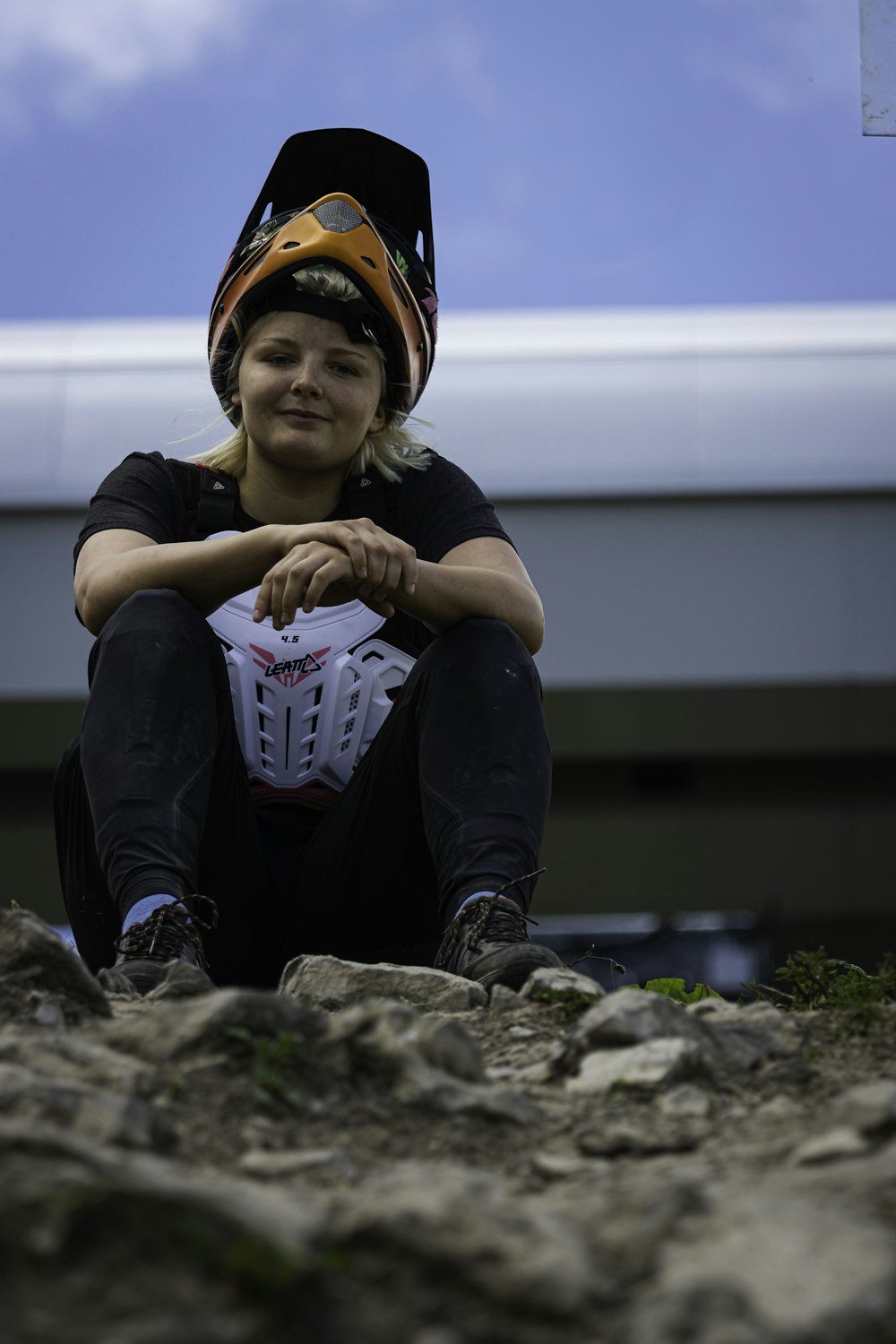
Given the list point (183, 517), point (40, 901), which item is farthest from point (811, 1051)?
point (40, 901)

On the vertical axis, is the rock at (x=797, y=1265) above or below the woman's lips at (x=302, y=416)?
below

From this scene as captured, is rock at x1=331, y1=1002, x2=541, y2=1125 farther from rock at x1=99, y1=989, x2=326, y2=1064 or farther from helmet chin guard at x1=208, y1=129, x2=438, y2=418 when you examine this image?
helmet chin guard at x1=208, y1=129, x2=438, y2=418

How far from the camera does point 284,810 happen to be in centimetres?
229

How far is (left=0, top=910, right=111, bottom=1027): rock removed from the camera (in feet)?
4.44

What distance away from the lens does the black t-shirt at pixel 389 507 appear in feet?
7.67

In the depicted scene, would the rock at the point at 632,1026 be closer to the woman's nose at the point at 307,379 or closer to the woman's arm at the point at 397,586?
the woman's arm at the point at 397,586

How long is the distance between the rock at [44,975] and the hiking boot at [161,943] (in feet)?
0.96

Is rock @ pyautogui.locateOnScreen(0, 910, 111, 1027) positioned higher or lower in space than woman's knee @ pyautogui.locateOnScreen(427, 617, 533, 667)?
→ lower

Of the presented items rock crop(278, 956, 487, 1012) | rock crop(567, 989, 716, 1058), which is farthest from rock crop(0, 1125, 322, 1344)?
rock crop(278, 956, 487, 1012)

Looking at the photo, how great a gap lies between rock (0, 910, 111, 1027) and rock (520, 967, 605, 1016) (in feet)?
1.66

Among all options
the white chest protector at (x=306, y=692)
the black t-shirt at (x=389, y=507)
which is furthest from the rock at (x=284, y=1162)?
the black t-shirt at (x=389, y=507)

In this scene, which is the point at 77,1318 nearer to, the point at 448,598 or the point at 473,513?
the point at 448,598

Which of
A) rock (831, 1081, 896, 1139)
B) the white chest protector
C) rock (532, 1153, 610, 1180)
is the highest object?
the white chest protector

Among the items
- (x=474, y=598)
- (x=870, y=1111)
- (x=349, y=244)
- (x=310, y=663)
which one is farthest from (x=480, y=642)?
(x=870, y=1111)
